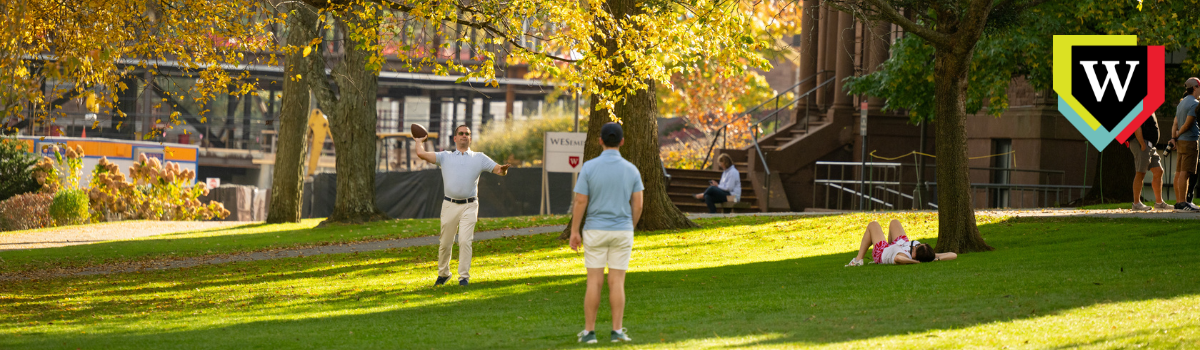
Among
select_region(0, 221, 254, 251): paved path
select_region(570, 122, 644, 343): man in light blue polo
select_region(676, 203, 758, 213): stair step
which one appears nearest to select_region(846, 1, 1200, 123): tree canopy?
select_region(676, 203, 758, 213): stair step

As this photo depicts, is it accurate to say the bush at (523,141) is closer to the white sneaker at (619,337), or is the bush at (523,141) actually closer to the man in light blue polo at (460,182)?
the man in light blue polo at (460,182)

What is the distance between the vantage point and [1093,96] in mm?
22547

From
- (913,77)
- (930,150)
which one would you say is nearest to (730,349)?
(913,77)

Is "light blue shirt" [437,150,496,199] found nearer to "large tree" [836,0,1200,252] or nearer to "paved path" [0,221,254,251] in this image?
"large tree" [836,0,1200,252]

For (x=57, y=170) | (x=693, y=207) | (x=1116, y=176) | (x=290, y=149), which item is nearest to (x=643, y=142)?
(x=693, y=207)

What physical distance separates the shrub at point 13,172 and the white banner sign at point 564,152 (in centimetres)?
1365

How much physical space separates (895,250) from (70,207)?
70.8 ft

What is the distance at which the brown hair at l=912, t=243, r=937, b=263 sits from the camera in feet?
38.9

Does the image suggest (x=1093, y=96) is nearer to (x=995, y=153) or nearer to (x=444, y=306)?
(x=995, y=153)

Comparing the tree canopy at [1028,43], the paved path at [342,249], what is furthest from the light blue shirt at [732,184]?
the paved path at [342,249]

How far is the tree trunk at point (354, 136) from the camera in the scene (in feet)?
75.8

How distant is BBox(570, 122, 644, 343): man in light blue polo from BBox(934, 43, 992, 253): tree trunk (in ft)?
21.5

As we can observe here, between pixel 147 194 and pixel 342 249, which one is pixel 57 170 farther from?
pixel 342 249

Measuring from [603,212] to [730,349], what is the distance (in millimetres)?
1205
